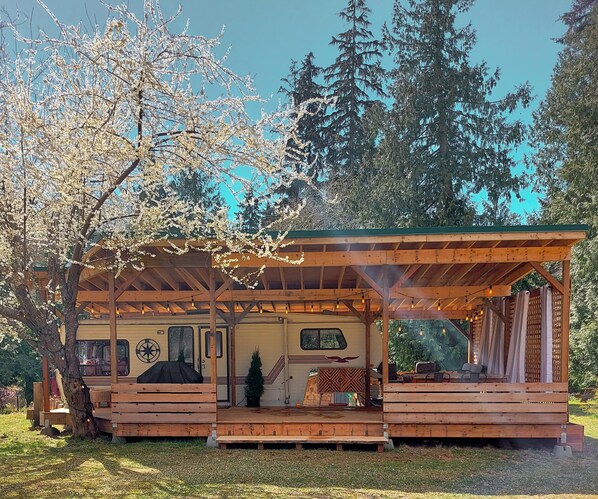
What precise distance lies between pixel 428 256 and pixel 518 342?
3073 mm

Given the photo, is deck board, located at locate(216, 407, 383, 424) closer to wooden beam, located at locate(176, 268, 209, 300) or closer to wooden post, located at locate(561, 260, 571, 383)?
wooden beam, located at locate(176, 268, 209, 300)

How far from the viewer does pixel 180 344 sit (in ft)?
38.8

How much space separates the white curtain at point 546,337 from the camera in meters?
9.23

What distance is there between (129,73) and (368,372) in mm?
7434

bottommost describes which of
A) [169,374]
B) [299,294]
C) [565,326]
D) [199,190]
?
[169,374]

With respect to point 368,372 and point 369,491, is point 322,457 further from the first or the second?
point 368,372

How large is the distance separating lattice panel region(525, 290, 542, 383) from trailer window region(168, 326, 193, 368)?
6577mm

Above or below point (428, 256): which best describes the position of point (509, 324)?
below

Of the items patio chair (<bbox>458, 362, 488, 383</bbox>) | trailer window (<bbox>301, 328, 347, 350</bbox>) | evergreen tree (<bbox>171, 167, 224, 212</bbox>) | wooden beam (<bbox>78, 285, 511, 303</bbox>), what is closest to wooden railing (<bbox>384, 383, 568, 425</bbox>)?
patio chair (<bbox>458, 362, 488, 383</bbox>)

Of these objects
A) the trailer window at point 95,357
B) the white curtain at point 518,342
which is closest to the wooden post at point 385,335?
the white curtain at point 518,342

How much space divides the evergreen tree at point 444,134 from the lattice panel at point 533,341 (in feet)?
29.3

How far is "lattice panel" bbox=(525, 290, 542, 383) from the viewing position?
32.6 feet

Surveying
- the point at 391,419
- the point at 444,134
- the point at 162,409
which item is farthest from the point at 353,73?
the point at 162,409

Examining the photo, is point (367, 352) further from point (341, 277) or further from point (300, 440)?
point (300, 440)
